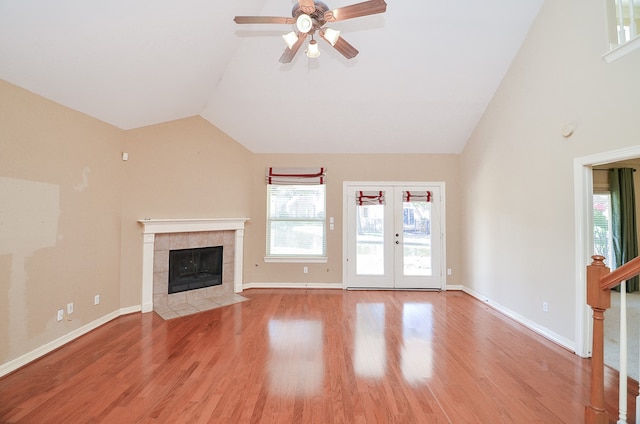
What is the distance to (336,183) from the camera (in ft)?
17.6

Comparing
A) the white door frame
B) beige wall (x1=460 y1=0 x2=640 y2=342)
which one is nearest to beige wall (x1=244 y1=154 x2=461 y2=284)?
beige wall (x1=460 y1=0 x2=640 y2=342)

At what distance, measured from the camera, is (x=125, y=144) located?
3.89 m

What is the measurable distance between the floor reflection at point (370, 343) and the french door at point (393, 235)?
3.69 feet

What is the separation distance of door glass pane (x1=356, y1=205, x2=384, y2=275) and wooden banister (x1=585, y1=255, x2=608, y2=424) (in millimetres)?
3562

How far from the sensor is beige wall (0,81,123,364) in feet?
8.13

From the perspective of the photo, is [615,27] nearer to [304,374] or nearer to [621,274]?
[621,274]

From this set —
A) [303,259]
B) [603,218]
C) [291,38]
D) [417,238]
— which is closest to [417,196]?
[417,238]

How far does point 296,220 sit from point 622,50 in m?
4.57

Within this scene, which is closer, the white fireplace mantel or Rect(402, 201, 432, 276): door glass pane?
the white fireplace mantel

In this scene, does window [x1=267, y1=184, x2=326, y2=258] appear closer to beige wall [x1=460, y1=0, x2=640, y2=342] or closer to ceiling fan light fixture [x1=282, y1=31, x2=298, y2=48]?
beige wall [x1=460, y1=0, x2=640, y2=342]

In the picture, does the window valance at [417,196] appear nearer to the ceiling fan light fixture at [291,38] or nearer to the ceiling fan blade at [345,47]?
the ceiling fan blade at [345,47]

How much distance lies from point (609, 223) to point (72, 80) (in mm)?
8406

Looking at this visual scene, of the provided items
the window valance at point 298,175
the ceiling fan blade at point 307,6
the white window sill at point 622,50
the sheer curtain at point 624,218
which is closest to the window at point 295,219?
the window valance at point 298,175

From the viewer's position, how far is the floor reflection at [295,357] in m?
2.28
